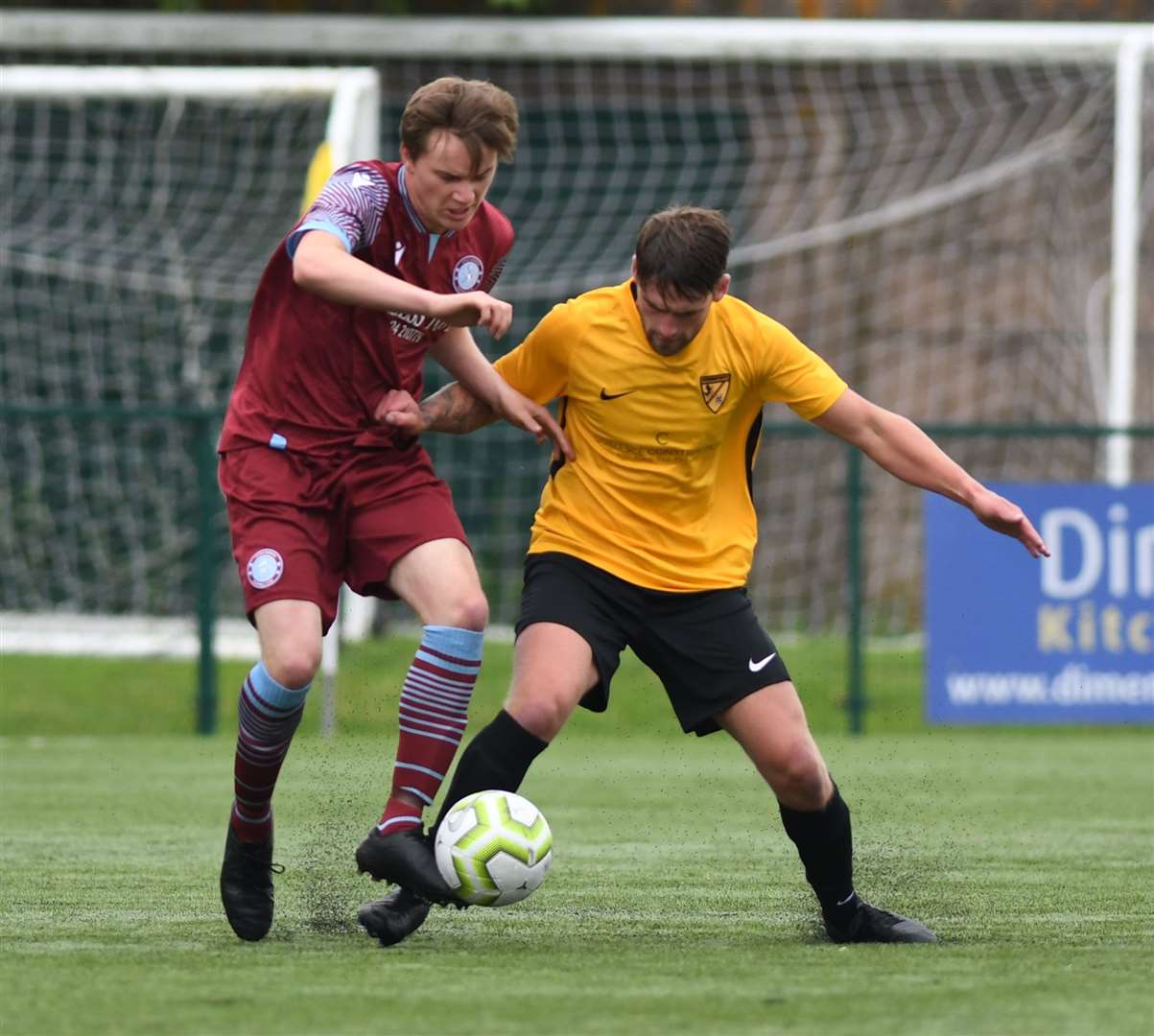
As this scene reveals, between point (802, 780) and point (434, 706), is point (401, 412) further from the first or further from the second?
point (802, 780)

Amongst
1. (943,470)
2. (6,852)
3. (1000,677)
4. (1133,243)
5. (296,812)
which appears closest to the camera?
(943,470)

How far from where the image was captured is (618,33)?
12477 millimetres

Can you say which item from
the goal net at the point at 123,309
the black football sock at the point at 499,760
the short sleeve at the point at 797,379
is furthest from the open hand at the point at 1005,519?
the goal net at the point at 123,309

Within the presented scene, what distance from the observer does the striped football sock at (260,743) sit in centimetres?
486

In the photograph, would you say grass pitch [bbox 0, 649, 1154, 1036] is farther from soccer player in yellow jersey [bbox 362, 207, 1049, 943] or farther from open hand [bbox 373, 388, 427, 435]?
open hand [bbox 373, 388, 427, 435]

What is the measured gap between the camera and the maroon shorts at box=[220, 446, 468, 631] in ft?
16.0

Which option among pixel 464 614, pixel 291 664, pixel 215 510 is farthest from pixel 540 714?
pixel 215 510

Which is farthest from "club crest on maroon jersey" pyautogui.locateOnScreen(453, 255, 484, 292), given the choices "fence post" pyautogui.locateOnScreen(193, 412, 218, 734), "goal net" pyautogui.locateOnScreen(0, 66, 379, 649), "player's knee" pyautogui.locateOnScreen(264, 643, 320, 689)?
"goal net" pyautogui.locateOnScreen(0, 66, 379, 649)

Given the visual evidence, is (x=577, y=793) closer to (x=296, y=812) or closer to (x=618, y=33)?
(x=296, y=812)

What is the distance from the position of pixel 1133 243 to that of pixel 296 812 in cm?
635

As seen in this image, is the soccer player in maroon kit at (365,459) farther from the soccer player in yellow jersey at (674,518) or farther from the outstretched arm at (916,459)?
the outstretched arm at (916,459)

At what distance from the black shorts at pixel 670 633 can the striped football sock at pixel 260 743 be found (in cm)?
56

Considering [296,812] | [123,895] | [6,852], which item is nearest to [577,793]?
[296,812]

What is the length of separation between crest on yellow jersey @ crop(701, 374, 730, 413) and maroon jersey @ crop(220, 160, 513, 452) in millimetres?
598
